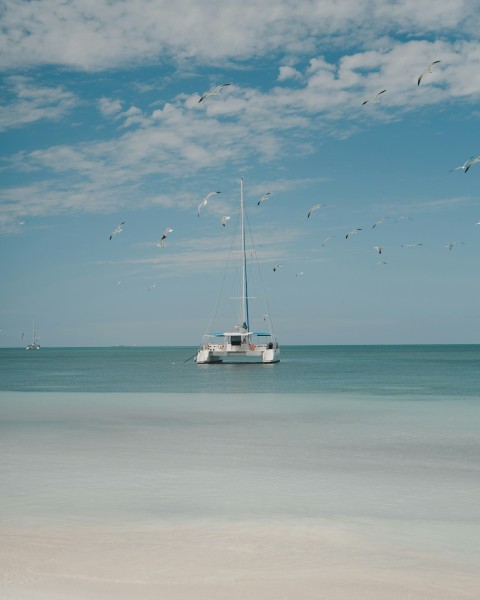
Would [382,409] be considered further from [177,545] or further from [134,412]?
[177,545]

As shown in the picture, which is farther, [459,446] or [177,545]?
[459,446]

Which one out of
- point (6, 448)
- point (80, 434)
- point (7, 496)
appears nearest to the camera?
point (7, 496)

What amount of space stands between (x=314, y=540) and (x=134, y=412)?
24361 mm

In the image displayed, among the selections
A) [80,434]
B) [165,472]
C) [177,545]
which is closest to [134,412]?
[80,434]

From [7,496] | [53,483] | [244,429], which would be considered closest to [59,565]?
[7,496]

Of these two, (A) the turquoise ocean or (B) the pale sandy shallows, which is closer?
(B) the pale sandy shallows

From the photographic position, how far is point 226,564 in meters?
9.88

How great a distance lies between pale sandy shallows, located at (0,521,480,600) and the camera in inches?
343

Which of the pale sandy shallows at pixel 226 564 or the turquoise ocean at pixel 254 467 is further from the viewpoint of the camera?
the turquoise ocean at pixel 254 467

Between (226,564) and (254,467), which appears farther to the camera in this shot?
(254,467)

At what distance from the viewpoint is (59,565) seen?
968cm

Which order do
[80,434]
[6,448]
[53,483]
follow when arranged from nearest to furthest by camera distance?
1. [53,483]
2. [6,448]
3. [80,434]

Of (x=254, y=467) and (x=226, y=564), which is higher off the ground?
(x=226, y=564)

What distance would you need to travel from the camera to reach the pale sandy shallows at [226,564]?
871 cm
